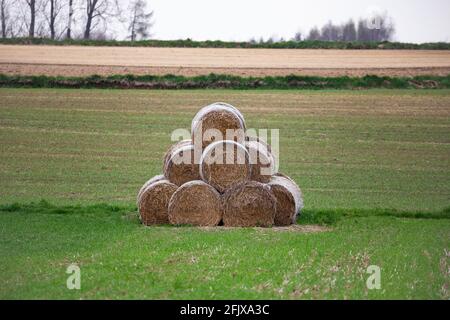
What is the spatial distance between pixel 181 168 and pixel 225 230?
1.65 metres

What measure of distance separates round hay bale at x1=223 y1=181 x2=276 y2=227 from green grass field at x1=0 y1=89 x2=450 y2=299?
2.06 feet

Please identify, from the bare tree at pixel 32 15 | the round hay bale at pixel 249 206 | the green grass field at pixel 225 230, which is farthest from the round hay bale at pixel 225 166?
the bare tree at pixel 32 15

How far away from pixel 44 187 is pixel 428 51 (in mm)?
28899

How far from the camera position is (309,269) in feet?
37.0

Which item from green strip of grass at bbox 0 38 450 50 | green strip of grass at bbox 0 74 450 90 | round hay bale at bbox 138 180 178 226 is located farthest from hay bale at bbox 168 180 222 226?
green strip of grass at bbox 0 38 450 50

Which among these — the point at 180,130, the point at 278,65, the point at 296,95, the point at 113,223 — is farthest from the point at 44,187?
the point at 278,65

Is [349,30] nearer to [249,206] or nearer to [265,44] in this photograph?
[265,44]

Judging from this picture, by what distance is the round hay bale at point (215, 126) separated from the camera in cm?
1605

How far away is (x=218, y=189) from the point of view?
1533cm

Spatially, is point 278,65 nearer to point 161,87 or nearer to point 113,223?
point 161,87

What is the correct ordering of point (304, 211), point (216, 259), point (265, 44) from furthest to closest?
1. point (265, 44)
2. point (304, 211)
3. point (216, 259)

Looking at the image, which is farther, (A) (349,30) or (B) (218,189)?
(A) (349,30)

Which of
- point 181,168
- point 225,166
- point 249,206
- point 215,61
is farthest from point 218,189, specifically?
point 215,61

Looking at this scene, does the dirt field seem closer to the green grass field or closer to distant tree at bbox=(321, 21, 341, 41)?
the green grass field
